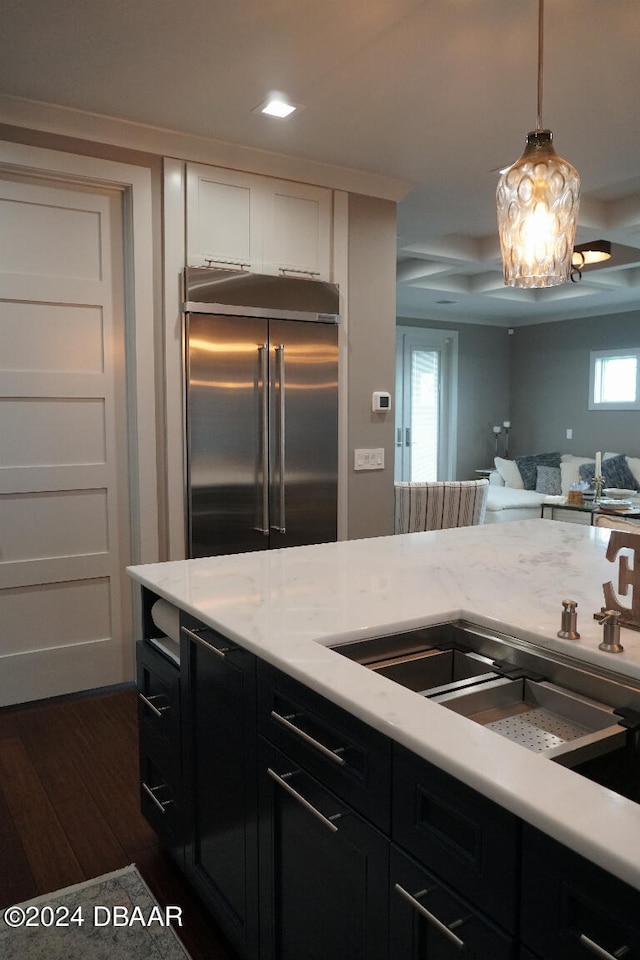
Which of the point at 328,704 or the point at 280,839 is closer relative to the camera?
the point at 328,704

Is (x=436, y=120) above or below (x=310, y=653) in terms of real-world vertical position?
above

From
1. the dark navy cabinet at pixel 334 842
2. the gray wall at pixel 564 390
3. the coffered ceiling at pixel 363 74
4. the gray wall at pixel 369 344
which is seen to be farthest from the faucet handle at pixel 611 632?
the gray wall at pixel 564 390

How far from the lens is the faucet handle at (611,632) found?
138cm

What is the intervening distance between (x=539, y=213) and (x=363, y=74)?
1440 millimetres

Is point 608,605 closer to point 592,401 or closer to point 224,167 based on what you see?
point 224,167

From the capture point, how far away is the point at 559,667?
1459mm

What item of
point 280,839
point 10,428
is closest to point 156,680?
point 280,839

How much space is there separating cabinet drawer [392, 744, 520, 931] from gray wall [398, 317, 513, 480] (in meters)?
8.37

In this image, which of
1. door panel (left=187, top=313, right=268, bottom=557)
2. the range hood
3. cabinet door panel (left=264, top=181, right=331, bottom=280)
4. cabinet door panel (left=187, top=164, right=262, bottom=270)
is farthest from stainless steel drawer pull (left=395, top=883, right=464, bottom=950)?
cabinet door panel (left=264, top=181, right=331, bottom=280)

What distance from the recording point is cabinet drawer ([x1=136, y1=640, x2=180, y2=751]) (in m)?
1.93

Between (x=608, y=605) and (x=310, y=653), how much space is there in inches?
25.0

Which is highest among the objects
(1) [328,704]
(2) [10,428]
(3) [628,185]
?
(3) [628,185]

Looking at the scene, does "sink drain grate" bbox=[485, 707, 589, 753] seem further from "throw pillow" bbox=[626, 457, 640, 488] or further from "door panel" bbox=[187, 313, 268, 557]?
"throw pillow" bbox=[626, 457, 640, 488]

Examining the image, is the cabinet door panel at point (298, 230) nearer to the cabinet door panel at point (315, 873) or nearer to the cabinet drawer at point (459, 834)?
the cabinet door panel at point (315, 873)
